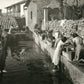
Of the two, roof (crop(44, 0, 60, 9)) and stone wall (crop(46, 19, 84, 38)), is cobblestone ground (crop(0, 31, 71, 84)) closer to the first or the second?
stone wall (crop(46, 19, 84, 38))

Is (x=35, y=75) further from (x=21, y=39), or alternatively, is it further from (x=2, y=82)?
(x=21, y=39)

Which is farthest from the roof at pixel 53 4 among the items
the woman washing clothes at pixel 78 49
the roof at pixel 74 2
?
the woman washing clothes at pixel 78 49

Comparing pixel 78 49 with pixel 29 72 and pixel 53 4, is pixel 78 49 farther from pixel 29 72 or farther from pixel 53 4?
pixel 53 4

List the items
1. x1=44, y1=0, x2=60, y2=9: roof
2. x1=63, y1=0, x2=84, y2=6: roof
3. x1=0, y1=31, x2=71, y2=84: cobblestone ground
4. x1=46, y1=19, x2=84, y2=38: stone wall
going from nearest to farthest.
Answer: x1=0, y1=31, x2=71, y2=84: cobblestone ground → x1=46, y1=19, x2=84, y2=38: stone wall → x1=44, y1=0, x2=60, y2=9: roof → x1=63, y1=0, x2=84, y2=6: roof

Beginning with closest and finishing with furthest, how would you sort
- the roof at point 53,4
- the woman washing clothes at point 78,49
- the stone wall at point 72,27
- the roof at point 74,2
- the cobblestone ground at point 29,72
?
the woman washing clothes at point 78,49 < the cobblestone ground at point 29,72 < the stone wall at point 72,27 < the roof at point 53,4 < the roof at point 74,2

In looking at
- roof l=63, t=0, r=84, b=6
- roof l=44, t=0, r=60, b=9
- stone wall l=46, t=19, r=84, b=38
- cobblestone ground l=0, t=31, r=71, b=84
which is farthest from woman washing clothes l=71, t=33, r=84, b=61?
roof l=63, t=0, r=84, b=6

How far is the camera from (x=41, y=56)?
58.9 feet

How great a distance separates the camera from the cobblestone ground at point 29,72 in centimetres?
1117

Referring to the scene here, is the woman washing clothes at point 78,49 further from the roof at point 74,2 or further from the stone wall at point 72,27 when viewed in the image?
the roof at point 74,2

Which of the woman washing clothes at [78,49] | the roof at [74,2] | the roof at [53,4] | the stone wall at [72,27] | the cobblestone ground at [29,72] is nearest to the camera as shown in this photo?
the woman washing clothes at [78,49]

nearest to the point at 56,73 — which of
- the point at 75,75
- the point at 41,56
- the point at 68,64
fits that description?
the point at 68,64

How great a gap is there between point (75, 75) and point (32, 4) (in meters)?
26.1

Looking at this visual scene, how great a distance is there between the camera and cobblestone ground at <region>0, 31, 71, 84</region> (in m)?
11.2

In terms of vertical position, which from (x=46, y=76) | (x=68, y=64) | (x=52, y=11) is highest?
(x=52, y=11)
